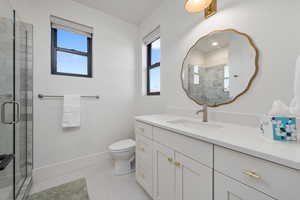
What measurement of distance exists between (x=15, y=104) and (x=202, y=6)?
7.19ft

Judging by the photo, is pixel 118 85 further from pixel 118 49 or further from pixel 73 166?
pixel 73 166

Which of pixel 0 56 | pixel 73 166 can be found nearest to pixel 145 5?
pixel 0 56

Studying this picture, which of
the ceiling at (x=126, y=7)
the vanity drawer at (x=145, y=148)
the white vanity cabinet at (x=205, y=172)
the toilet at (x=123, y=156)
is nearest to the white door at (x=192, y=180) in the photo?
the white vanity cabinet at (x=205, y=172)

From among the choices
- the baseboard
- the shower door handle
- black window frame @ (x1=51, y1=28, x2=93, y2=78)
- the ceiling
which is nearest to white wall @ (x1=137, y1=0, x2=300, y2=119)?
the ceiling

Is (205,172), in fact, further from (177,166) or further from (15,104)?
(15,104)

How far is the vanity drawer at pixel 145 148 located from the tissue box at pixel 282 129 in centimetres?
89

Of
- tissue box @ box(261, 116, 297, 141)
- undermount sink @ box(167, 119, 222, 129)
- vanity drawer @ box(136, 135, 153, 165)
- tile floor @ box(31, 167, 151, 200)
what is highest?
tissue box @ box(261, 116, 297, 141)

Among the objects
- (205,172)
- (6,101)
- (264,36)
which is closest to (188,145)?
(205,172)

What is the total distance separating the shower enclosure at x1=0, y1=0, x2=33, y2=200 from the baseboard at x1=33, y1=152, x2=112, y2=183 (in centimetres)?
12

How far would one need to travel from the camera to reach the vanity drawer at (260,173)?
1.43 ft

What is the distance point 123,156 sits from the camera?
169 cm

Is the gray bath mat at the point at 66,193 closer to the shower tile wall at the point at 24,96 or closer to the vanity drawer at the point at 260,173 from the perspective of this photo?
the shower tile wall at the point at 24,96

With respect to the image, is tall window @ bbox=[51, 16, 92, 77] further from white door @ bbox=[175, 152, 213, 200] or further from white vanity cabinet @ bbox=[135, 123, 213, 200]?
white door @ bbox=[175, 152, 213, 200]

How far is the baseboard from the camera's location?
5.17ft
